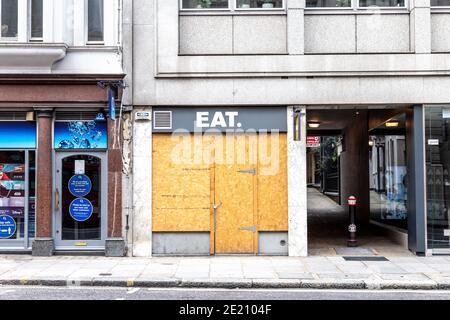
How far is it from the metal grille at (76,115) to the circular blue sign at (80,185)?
57.5 inches

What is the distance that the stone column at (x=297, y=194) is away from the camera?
39.2ft

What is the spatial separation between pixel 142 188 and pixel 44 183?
2410 millimetres

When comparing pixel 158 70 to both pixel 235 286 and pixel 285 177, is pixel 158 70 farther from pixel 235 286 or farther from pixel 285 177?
pixel 235 286

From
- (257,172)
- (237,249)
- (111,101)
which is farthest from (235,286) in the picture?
(111,101)

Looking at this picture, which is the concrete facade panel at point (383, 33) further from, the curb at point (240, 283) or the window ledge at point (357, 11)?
the curb at point (240, 283)

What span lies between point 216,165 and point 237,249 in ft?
7.07

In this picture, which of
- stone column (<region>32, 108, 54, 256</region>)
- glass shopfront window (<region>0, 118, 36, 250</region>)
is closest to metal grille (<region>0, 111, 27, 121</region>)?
glass shopfront window (<region>0, 118, 36, 250</region>)

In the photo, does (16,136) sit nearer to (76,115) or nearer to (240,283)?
(76,115)

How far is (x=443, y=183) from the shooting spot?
A: 12133mm

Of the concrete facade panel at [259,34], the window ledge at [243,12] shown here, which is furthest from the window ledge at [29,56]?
the concrete facade panel at [259,34]

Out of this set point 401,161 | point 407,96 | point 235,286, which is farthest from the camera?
point 401,161

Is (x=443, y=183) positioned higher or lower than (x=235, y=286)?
higher

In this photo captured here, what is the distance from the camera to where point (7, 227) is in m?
12.3

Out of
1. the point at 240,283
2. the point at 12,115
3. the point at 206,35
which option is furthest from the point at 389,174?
the point at 12,115
